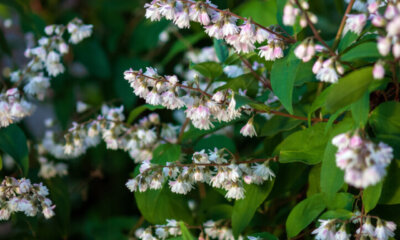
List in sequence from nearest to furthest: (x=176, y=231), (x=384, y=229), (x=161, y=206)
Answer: (x=384, y=229)
(x=176, y=231)
(x=161, y=206)

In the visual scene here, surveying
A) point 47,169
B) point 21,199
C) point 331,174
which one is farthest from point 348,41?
point 47,169

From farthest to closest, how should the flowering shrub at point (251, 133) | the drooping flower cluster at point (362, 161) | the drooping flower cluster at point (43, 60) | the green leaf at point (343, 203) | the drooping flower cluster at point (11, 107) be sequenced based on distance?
1. the drooping flower cluster at point (43, 60)
2. the drooping flower cluster at point (11, 107)
3. the green leaf at point (343, 203)
4. the flowering shrub at point (251, 133)
5. the drooping flower cluster at point (362, 161)

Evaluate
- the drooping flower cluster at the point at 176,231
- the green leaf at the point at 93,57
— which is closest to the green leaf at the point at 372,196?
the drooping flower cluster at the point at 176,231

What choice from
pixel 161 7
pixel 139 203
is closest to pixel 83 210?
pixel 139 203

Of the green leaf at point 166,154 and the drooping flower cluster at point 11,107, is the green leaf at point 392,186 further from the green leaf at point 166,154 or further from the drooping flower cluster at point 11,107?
the drooping flower cluster at point 11,107

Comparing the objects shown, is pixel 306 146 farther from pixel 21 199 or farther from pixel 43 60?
pixel 43 60

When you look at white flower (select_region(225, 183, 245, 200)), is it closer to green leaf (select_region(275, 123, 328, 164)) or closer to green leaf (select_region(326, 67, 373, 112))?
green leaf (select_region(275, 123, 328, 164))
